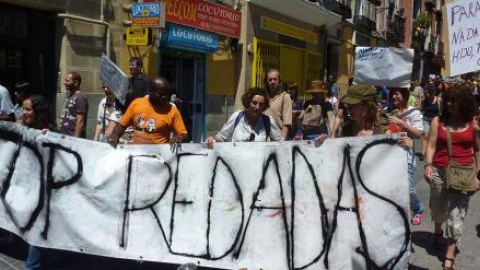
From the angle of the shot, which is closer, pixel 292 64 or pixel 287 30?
pixel 287 30

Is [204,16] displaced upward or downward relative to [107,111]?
upward

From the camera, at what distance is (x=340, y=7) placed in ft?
65.1

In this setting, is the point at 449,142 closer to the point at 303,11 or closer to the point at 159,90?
the point at 159,90

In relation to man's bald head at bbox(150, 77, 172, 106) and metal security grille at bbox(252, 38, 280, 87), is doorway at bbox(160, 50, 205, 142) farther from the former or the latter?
man's bald head at bbox(150, 77, 172, 106)

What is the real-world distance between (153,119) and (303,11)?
504 inches

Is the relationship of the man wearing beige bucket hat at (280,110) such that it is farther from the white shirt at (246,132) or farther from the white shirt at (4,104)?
the white shirt at (4,104)

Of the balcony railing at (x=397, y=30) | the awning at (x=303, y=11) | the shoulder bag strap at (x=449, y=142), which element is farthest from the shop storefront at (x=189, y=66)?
the balcony railing at (x=397, y=30)

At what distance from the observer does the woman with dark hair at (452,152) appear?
14.6 feet

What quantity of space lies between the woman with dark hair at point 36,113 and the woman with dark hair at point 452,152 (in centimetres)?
340

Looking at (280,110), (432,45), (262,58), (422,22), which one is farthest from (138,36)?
(432,45)

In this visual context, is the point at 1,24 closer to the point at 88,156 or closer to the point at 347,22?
the point at 88,156

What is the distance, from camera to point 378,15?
2520 cm

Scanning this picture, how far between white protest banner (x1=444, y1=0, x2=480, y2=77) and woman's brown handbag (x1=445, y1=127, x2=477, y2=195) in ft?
2.69

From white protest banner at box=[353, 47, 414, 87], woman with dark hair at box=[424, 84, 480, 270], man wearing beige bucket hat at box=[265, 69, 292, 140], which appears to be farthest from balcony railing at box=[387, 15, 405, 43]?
woman with dark hair at box=[424, 84, 480, 270]
